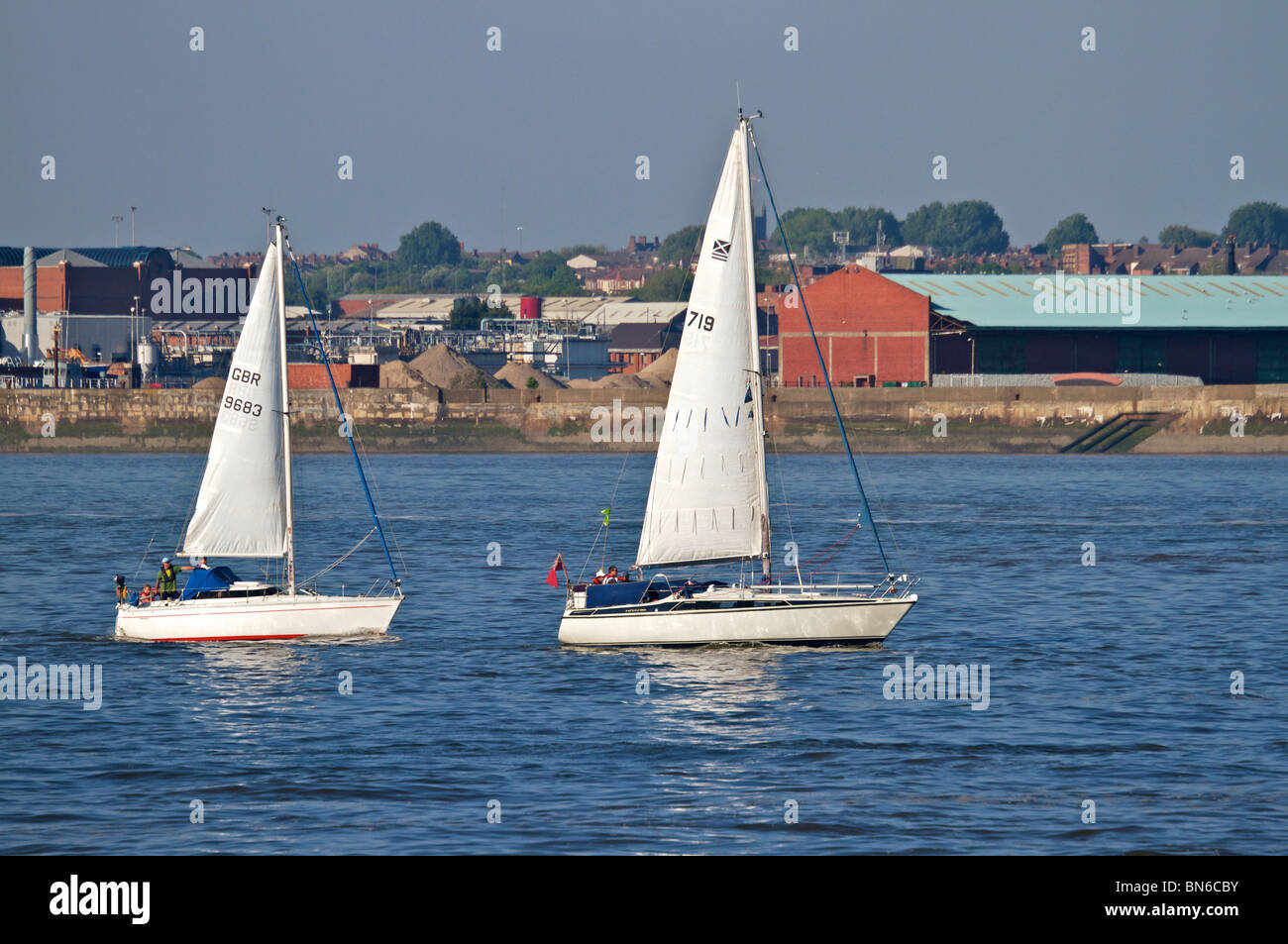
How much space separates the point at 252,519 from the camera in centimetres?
3447

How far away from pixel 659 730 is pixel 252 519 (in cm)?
1256

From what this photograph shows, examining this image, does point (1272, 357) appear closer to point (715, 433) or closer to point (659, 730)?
point (715, 433)

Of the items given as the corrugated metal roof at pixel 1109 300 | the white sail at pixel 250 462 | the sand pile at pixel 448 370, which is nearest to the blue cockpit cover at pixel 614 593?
the white sail at pixel 250 462

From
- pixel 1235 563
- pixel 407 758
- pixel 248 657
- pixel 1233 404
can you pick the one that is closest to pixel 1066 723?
pixel 407 758

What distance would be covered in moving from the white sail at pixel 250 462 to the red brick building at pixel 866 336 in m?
90.5

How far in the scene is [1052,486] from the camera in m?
Answer: 90.7

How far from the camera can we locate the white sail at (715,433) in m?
32.0

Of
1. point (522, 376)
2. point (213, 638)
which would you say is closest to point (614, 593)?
point (213, 638)

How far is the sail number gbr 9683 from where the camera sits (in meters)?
34.4

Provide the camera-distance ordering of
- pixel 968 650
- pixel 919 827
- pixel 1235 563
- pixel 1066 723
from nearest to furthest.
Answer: pixel 919 827, pixel 1066 723, pixel 968 650, pixel 1235 563

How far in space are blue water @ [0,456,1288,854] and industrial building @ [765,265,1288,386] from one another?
68.1m

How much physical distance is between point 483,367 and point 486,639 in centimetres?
11859

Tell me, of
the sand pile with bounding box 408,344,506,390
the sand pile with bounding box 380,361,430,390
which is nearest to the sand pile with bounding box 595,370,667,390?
the sand pile with bounding box 408,344,506,390
